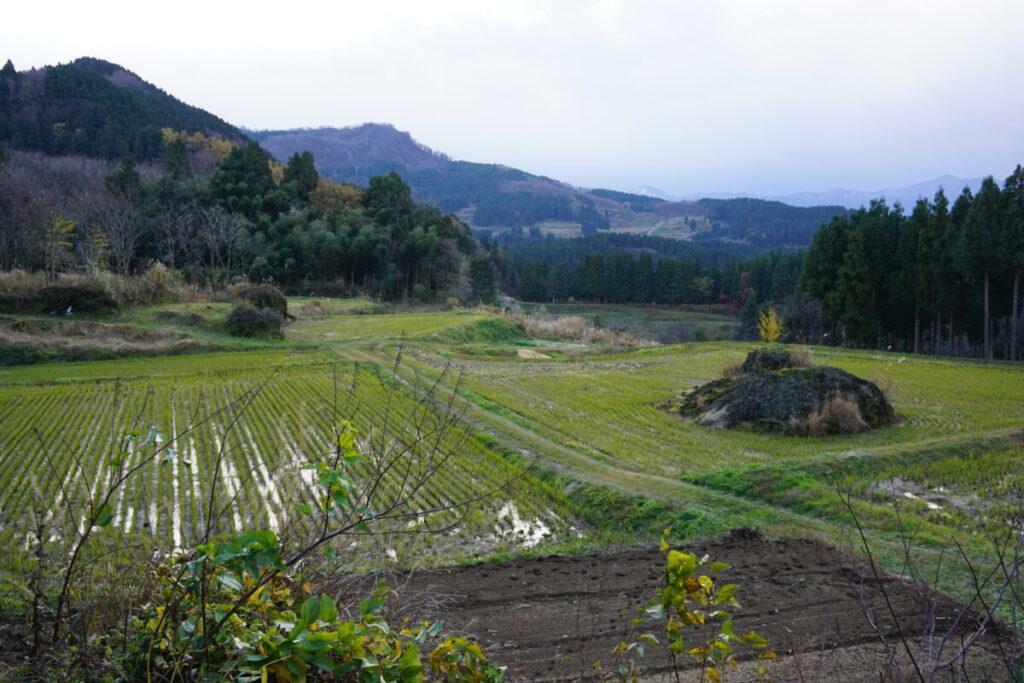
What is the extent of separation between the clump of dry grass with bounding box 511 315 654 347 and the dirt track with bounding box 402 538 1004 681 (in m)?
22.0

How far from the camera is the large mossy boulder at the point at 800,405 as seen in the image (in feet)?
43.0

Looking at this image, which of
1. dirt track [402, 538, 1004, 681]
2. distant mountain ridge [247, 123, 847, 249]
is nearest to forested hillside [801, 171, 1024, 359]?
dirt track [402, 538, 1004, 681]

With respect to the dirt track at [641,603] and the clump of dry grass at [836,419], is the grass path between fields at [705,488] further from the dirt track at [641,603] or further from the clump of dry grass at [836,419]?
the clump of dry grass at [836,419]

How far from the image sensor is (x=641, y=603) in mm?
5789

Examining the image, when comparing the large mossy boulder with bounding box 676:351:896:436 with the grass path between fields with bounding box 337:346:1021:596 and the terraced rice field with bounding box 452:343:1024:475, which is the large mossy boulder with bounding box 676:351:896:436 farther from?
the grass path between fields with bounding box 337:346:1021:596

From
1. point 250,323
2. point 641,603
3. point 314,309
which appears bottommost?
point 641,603

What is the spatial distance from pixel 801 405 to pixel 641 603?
8.90 meters

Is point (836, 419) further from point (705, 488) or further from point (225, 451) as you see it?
point (225, 451)

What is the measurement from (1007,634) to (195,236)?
1562 inches

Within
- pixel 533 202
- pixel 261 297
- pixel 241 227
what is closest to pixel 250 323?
pixel 261 297

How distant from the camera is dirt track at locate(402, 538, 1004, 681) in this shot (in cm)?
495

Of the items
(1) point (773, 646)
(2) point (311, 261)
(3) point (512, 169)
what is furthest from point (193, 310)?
(3) point (512, 169)

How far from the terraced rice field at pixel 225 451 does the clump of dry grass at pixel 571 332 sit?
44.0 ft

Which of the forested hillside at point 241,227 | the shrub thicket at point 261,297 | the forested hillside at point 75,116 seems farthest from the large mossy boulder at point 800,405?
the forested hillside at point 75,116
